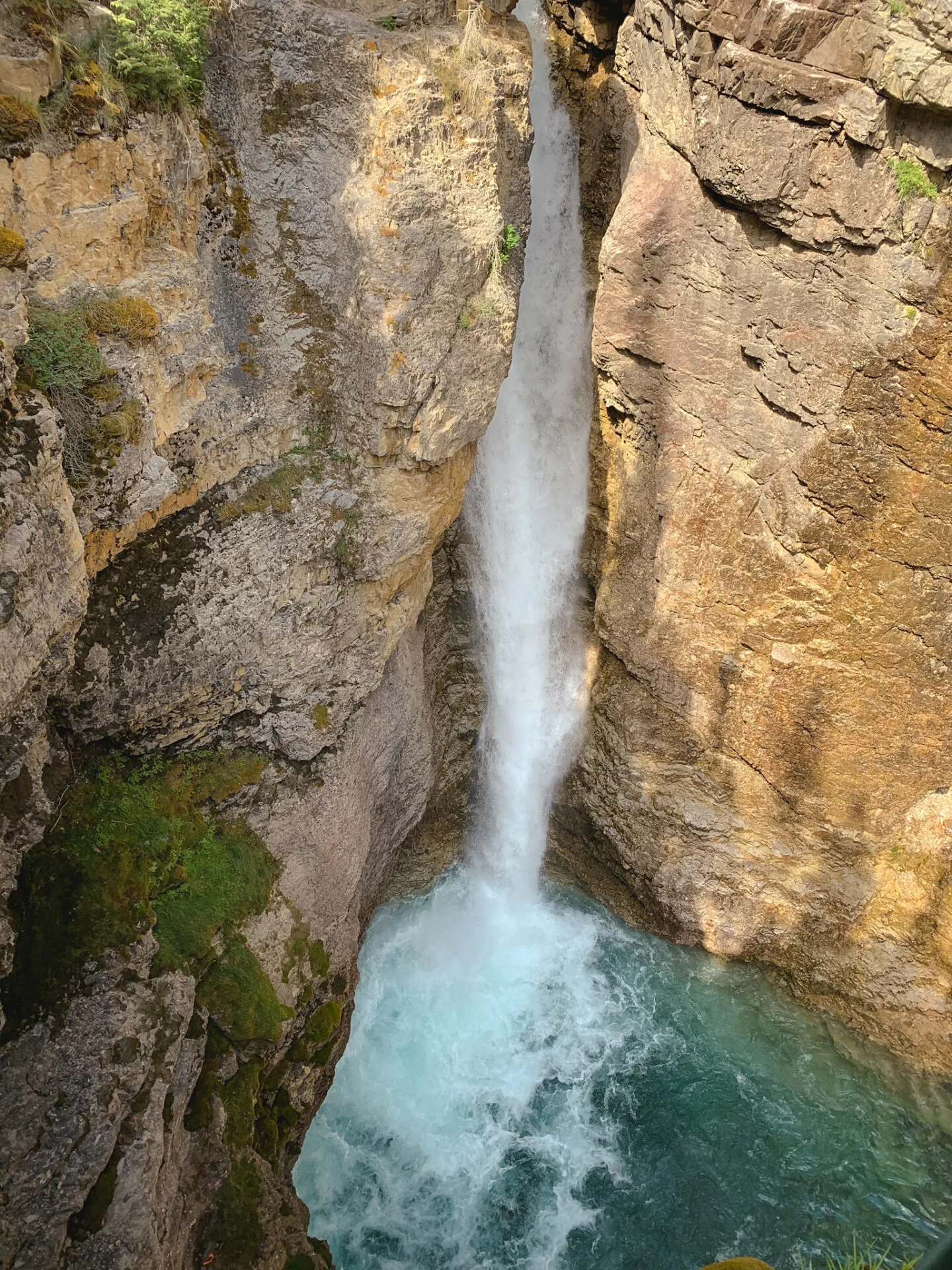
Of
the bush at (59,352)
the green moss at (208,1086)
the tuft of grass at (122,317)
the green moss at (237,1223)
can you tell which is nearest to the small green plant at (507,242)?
the tuft of grass at (122,317)

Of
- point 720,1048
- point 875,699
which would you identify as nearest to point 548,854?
point 720,1048

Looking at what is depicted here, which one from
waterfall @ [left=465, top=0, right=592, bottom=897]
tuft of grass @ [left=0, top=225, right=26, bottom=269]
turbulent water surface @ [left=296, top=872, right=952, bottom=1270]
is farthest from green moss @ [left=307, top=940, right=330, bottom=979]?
tuft of grass @ [left=0, top=225, right=26, bottom=269]

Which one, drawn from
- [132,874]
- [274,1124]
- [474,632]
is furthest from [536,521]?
[274,1124]

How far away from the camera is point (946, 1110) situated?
40.1 feet

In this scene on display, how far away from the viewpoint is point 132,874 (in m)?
8.62

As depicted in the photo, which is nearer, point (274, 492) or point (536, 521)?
point (274, 492)

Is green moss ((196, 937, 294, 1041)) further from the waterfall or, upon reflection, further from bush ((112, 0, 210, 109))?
bush ((112, 0, 210, 109))

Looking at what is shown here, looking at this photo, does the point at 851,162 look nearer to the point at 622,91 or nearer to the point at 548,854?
the point at 622,91

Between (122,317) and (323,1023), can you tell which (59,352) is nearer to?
(122,317)

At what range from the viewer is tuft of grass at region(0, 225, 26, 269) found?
6305mm

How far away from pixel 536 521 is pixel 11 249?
850cm

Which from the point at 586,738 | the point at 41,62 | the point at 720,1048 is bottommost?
the point at 720,1048

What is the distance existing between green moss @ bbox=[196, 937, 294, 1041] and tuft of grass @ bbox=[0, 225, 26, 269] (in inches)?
273

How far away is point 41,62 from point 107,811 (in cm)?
667
